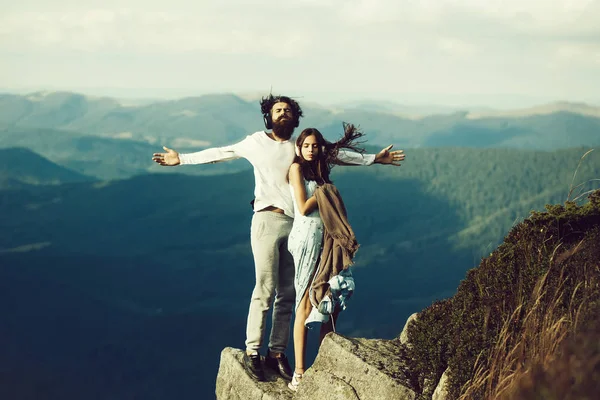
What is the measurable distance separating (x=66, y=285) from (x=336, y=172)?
7557 centimetres

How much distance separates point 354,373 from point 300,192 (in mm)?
1629

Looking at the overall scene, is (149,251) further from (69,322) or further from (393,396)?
(393,396)

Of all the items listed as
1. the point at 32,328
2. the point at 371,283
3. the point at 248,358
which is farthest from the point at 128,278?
the point at 248,358

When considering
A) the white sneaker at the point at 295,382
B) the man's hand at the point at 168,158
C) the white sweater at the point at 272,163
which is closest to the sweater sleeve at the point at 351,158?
the white sweater at the point at 272,163

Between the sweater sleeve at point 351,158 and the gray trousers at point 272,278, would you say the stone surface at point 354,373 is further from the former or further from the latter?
the sweater sleeve at point 351,158

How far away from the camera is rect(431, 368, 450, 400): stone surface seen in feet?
19.1

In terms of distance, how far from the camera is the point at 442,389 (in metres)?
5.90

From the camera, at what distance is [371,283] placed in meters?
172

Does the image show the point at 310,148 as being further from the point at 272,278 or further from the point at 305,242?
the point at 272,278

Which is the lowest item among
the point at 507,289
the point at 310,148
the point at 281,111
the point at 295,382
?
the point at 295,382

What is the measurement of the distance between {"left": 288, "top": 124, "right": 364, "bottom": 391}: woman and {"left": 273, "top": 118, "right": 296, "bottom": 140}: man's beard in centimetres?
30

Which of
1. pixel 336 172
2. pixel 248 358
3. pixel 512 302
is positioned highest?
pixel 512 302

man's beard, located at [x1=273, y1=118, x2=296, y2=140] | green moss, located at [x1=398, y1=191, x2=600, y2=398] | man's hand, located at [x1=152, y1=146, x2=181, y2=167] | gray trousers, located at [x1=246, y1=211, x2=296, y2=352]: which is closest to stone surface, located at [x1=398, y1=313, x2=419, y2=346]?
green moss, located at [x1=398, y1=191, x2=600, y2=398]

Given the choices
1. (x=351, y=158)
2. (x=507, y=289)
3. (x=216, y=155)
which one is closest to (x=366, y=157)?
(x=351, y=158)
